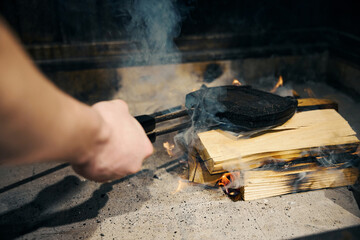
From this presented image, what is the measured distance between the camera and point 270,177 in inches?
103

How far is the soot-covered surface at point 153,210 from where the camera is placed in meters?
2.31

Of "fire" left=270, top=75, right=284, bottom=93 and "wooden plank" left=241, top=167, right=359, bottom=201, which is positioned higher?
"fire" left=270, top=75, right=284, bottom=93

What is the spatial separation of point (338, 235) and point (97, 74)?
14.0ft

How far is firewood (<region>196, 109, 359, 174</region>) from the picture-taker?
2545 millimetres

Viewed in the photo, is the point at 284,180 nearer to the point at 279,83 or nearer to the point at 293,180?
the point at 293,180

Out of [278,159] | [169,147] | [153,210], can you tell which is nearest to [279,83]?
[169,147]

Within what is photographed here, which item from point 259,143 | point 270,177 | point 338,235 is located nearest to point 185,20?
point 259,143

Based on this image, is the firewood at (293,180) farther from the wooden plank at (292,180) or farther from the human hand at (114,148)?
the human hand at (114,148)

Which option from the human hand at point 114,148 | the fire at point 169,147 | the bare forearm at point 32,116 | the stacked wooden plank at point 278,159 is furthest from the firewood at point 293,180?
the bare forearm at point 32,116

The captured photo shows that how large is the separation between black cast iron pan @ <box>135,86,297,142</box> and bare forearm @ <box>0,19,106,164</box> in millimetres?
1365

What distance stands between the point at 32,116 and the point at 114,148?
51cm

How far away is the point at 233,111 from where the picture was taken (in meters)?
2.75

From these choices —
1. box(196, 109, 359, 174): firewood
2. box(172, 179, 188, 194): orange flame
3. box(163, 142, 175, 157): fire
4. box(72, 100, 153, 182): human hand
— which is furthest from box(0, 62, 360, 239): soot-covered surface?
box(72, 100, 153, 182): human hand

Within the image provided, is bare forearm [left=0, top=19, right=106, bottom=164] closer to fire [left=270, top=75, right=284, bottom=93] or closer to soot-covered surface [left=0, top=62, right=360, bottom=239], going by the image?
soot-covered surface [left=0, top=62, right=360, bottom=239]
